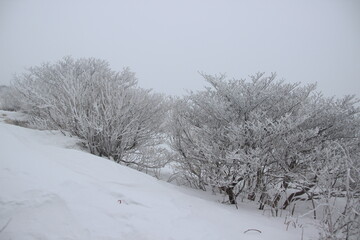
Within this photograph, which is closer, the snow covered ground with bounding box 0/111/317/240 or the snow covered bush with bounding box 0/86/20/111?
the snow covered ground with bounding box 0/111/317/240

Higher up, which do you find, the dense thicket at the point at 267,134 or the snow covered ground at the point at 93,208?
the dense thicket at the point at 267,134

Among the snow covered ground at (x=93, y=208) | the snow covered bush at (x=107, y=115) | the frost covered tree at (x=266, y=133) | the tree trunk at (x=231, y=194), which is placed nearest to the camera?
the snow covered ground at (x=93, y=208)

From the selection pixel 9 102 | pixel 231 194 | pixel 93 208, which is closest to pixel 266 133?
pixel 231 194

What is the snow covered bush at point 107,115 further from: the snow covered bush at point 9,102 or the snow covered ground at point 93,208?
the snow covered bush at point 9,102

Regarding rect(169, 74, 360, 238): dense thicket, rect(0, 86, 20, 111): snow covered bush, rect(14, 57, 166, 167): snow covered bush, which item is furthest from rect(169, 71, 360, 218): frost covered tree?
rect(0, 86, 20, 111): snow covered bush

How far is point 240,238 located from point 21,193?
2.30 metres

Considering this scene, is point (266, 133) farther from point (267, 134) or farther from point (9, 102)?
point (9, 102)

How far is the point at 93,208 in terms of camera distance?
6.60 ft

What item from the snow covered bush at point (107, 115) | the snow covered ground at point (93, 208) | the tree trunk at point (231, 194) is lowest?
the snow covered ground at point (93, 208)

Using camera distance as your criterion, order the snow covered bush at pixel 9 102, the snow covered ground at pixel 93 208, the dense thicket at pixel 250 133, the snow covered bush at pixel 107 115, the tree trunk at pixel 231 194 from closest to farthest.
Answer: the snow covered ground at pixel 93 208 < the dense thicket at pixel 250 133 < the tree trunk at pixel 231 194 < the snow covered bush at pixel 107 115 < the snow covered bush at pixel 9 102

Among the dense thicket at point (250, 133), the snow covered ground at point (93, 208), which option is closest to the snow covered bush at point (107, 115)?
the dense thicket at point (250, 133)

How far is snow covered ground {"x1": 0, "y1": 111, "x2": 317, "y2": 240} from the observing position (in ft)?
5.69

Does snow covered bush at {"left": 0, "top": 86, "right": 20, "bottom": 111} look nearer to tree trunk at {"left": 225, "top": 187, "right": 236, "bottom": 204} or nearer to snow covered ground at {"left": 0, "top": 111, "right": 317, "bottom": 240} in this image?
snow covered ground at {"left": 0, "top": 111, "right": 317, "bottom": 240}

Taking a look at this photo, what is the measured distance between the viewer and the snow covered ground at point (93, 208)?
1.74 m
